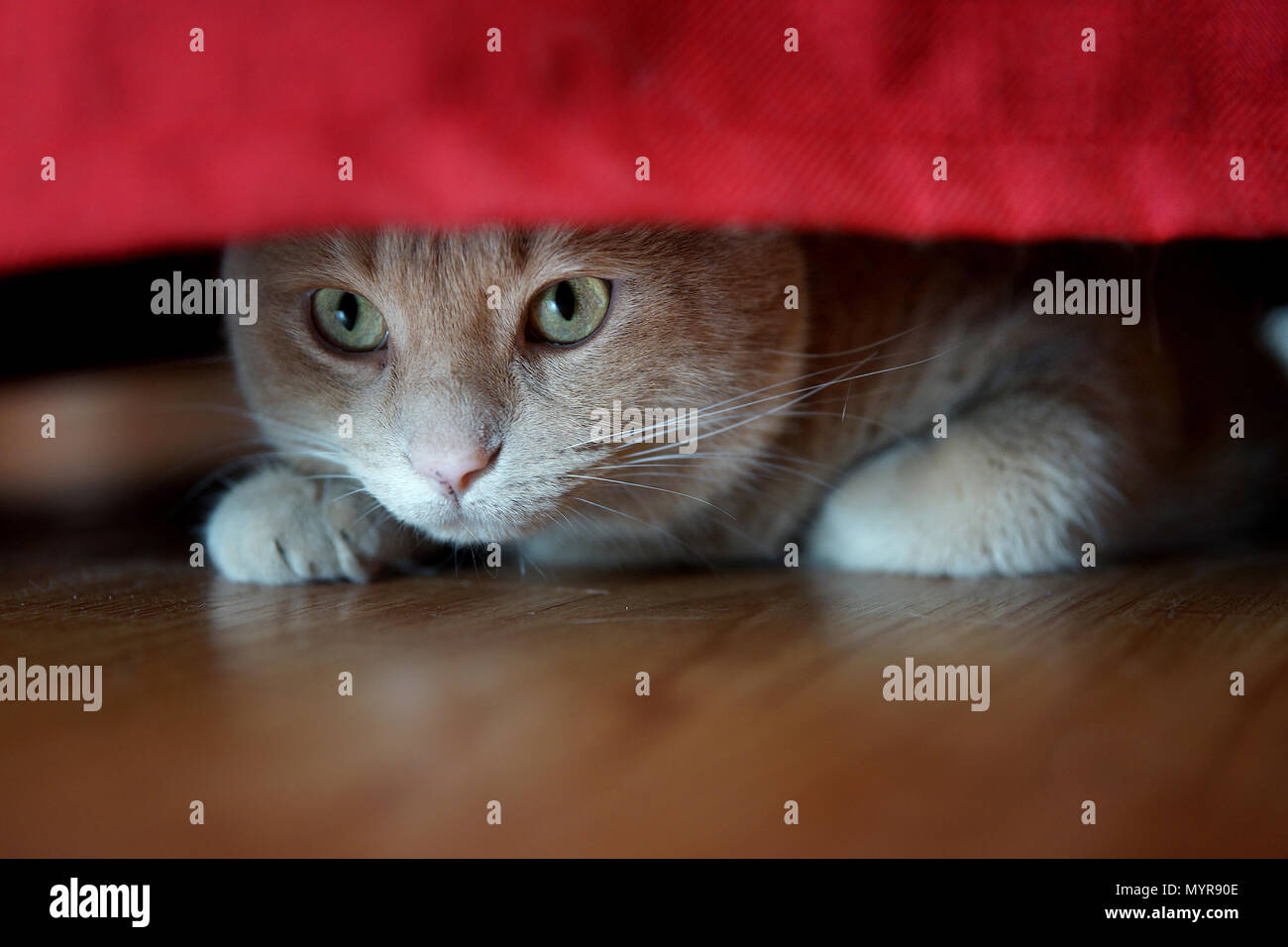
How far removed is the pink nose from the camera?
1.04m

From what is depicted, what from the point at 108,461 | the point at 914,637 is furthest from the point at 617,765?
the point at 108,461

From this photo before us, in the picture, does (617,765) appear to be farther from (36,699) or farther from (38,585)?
(38,585)

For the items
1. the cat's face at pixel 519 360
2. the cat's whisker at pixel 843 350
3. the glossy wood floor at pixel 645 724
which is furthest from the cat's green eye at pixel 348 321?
the cat's whisker at pixel 843 350

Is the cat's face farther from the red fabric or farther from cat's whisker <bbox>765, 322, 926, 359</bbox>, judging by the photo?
the red fabric

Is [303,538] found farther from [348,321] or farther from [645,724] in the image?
[645,724]

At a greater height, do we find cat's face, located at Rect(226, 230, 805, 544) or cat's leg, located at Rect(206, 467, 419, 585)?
cat's face, located at Rect(226, 230, 805, 544)

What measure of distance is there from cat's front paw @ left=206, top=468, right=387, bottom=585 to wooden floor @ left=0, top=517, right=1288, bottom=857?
12 centimetres

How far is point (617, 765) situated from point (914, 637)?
37cm

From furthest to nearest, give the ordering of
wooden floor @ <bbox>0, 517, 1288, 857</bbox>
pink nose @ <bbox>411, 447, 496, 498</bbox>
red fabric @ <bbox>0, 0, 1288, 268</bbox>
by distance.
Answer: pink nose @ <bbox>411, 447, 496, 498</bbox> < red fabric @ <bbox>0, 0, 1288, 268</bbox> < wooden floor @ <bbox>0, 517, 1288, 857</bbox>

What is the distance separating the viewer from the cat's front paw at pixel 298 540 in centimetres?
117

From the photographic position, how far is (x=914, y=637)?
2.91ft

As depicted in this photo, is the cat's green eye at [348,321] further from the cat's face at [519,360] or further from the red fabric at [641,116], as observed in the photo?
the red fabric at [641,116]

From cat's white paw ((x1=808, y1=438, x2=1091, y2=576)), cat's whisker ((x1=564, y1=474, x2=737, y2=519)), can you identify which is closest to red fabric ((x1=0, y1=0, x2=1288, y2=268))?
cat's whisker ((x1=564, y1=474, x2=737, y2=519))

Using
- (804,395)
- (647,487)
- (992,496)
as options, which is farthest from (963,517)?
(647,487)
